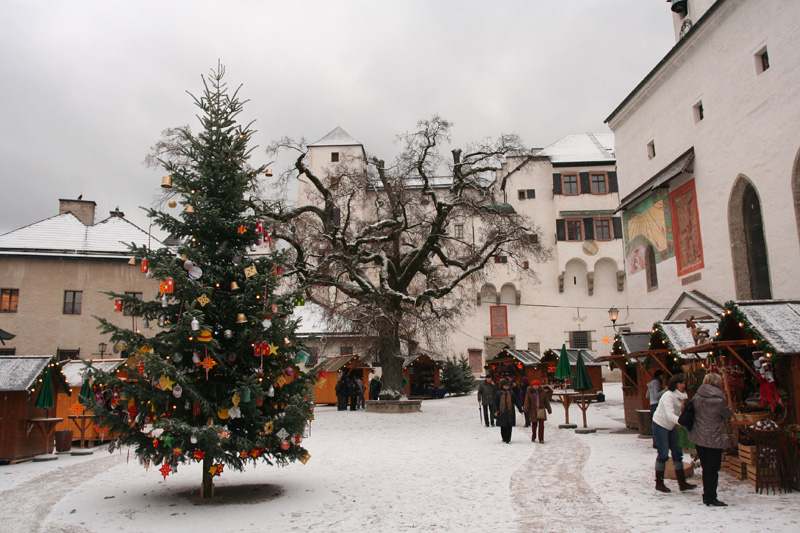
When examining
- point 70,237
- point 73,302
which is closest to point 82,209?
point 70,237

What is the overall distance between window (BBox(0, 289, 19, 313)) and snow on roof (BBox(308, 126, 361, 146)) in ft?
87.7

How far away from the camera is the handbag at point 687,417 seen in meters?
8.38

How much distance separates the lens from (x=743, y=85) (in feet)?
70.2

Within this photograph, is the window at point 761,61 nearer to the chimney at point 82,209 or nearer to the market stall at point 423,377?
the market stall at point 423,377

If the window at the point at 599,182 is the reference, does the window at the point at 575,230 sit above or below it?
below

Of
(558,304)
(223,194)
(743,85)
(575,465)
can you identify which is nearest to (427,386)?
(558,304)

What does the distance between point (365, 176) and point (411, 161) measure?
2.13 m

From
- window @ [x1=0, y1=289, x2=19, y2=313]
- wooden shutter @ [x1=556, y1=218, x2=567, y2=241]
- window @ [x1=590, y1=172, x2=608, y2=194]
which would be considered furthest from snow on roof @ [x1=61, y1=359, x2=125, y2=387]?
window @ [x1=590, y1=172, x2=608, y2=194]

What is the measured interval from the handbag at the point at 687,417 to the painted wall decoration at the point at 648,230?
1971 cm

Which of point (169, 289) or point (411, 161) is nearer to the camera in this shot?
point (169, 289)

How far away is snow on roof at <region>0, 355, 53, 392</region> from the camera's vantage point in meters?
13.1

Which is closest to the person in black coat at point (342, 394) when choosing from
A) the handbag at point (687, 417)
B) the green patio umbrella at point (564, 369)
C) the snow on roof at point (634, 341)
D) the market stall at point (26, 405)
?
the green patio umbrella at point (564, 369)

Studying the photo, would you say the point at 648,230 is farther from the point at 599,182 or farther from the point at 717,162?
the point at 599,182

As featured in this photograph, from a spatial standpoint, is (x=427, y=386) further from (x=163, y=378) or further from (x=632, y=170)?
(x=163, y=378)
